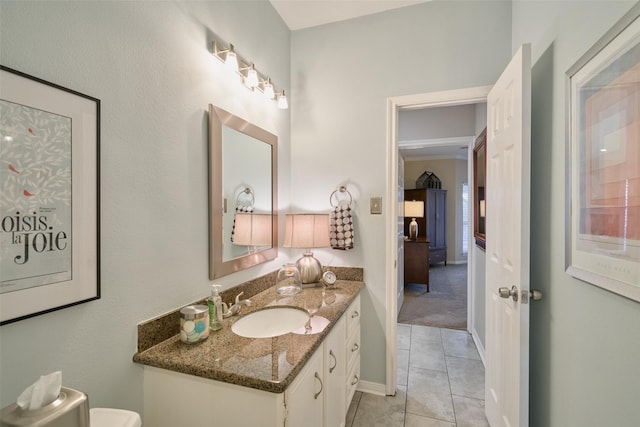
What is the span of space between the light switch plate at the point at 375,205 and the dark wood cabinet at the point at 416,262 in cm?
286

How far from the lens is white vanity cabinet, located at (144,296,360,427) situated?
0.97 meters

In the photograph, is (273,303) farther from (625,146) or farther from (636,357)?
(625,146)

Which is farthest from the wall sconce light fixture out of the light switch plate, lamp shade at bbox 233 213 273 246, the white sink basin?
the white sink basin

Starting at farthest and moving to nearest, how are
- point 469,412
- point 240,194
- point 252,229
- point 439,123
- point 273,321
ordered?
point 439,123
point 469,412
point 252,229
point 240,194
point 273,321

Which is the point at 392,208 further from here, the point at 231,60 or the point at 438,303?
the point at 438,303

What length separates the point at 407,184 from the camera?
702 centimetres

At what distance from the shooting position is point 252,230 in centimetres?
182

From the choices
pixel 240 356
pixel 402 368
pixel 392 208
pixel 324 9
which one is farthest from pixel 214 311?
pixel 324 9

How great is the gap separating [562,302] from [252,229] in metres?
1.54

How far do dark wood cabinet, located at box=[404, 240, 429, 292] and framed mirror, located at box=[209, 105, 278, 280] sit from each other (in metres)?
3.21

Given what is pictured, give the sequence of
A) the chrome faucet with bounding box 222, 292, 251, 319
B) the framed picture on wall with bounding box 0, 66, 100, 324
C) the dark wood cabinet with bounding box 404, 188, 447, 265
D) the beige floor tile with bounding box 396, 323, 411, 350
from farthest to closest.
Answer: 1. the dark wood cabinet with bounding box 404, 188, 447, 265
2. the beige floor tile with bounding box 396, 323, 411, 350
3. the chrome faucet with bounding box 222, 292, 251, 319
4. the framed picture on wall with bounding box 0, 66, 100, 324

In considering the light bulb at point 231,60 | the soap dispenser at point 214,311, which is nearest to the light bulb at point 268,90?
the light bulb at point 231,60

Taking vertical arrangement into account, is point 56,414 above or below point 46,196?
below

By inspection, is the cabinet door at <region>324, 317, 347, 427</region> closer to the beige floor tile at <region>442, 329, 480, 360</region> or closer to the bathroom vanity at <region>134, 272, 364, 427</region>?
the bathroom vanity at <region>134, 272, 364, 427</region>
